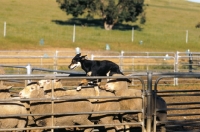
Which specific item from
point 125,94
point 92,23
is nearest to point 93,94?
point 125,94

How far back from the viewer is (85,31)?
1884 inches

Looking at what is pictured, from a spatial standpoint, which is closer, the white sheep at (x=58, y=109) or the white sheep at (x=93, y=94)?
the white sheep at (x=58, y=109)

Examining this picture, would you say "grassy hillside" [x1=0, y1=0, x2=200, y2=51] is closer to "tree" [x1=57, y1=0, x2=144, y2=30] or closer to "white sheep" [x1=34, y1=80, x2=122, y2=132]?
"tree" [x1=57, y1=0, x2=144, y2=30]

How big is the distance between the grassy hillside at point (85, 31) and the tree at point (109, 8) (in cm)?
135

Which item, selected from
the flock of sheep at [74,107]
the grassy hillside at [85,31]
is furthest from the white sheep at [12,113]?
the grassy hillside at [85,31]

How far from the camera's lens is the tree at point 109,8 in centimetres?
4791

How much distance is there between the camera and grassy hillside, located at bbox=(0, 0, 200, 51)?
39.6 meters

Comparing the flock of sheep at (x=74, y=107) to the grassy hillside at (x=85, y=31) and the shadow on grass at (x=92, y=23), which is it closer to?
the grassy hillside at (x=85, y=31)

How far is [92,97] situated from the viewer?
8367 mm

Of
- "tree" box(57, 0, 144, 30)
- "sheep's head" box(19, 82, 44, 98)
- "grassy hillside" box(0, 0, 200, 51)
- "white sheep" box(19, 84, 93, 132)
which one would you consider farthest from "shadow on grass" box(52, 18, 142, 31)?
"sheep's head" box(19, 82, 44, 98)

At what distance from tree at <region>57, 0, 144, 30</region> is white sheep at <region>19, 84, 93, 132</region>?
3886 centimetres

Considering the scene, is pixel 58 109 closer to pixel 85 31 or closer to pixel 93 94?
pixel 93 94

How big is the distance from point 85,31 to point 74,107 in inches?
1548

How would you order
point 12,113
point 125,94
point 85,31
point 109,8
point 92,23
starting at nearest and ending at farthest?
1. point 12,113
2. point 125,94
3. point 109,8
4. point 85,31
5. point 92,23
